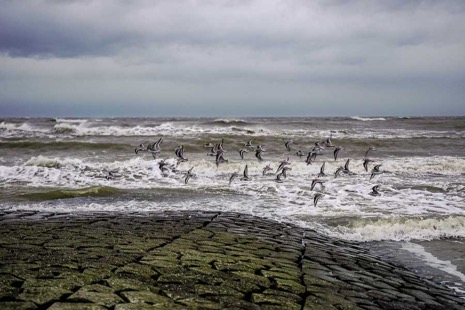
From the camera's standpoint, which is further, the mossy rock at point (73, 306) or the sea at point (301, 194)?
the sea at point (301, 194)

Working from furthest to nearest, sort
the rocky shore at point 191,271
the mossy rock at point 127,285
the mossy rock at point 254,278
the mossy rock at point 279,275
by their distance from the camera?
the mossy rock at point 279,275 < the mossy rock at point 254,278 < the mossy rock at point 127,285 < the rocky shore at point 191,271

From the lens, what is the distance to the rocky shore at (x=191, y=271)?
417cm

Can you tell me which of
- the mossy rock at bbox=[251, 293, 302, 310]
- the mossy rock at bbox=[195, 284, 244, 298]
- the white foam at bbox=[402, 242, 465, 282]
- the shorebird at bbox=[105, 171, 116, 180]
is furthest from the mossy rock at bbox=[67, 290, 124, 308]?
the shorebird at bbox=[105, 171, 116, 180]

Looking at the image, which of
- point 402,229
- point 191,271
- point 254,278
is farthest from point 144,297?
point 402,229

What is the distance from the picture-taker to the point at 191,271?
5129 millimetres

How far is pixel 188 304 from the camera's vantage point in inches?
161

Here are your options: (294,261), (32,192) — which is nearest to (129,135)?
(32,192)

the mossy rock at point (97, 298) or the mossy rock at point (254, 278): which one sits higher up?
the mossy rock at point (97, 298)

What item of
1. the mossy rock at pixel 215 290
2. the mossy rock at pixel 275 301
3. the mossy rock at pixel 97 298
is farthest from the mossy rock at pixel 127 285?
the mossy rock at pixel 275 301

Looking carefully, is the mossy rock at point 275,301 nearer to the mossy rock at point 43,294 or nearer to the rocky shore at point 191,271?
the rocky shore at point 191,271

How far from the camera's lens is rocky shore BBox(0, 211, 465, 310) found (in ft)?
13.7

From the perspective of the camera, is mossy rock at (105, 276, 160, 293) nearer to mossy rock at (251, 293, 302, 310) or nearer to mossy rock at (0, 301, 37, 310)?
mossy rock at (0, 301, 37, 310)

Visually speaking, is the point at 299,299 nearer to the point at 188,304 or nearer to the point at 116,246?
the point at 188,304

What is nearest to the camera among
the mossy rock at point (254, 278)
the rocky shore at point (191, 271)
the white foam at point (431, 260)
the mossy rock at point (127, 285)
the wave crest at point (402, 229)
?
the rocky shore at point (191, 271)
